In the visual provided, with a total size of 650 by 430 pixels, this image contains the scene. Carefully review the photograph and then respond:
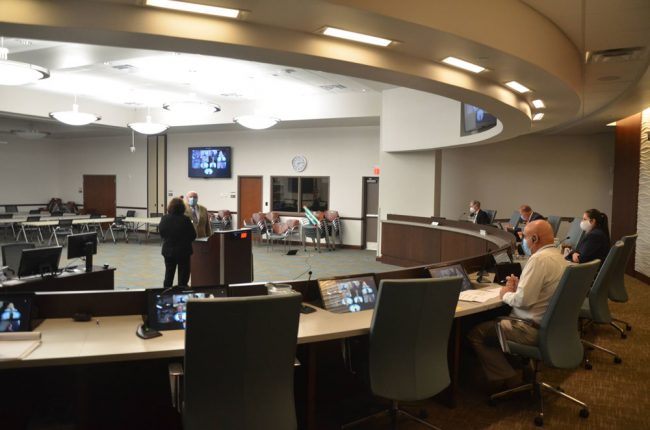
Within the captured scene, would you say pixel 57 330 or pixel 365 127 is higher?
pixel 365 127

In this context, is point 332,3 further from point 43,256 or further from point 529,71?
point 43,256

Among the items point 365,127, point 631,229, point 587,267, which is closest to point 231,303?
point 587,267

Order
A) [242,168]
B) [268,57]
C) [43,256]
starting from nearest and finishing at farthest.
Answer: [268,57] < [43,256] < [242,168]

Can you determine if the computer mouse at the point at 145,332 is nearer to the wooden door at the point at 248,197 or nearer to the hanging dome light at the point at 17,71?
the hanging dome light at the point at 17,71

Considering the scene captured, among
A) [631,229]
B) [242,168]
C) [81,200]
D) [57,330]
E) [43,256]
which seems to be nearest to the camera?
[57,330]

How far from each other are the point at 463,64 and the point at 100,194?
16004 mm

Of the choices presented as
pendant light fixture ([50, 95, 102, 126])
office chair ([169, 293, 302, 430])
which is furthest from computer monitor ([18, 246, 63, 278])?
pendant light fixture ([50, 95, 102, 126])

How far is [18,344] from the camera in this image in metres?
2.53

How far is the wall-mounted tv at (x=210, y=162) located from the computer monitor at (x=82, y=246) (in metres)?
9.35

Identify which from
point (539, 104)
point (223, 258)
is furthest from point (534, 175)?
point (223, 258)

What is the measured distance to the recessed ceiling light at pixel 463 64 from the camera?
4758 mm

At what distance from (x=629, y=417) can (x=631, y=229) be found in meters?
6.99

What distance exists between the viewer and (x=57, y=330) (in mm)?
2814

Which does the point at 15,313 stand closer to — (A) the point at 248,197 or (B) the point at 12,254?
(B) the point at 12,254
